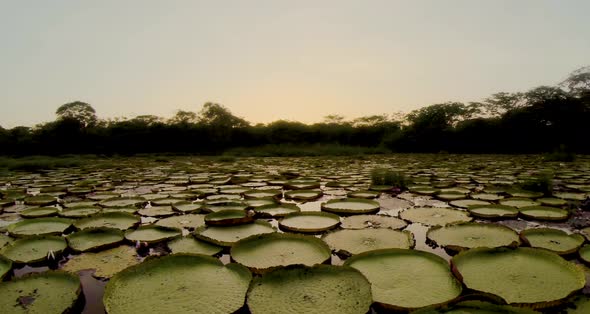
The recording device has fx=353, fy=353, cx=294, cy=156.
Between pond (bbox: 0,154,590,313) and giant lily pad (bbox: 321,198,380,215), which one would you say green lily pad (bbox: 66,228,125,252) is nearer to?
pond (bbox: 0,154,590,313)

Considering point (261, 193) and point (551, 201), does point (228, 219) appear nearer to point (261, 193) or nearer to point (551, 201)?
point (261, 193)

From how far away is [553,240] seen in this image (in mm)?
2568

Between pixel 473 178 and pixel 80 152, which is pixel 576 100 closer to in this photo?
pixel 473 178

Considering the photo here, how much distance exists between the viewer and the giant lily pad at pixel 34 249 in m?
2.37

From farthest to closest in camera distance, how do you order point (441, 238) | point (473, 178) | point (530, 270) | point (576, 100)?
1. point (576, 100)
2. point (473, 178)
3. point (441, 238)
4. point (530, 270)

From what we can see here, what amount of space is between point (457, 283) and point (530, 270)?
0.51m

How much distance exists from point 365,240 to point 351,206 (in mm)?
1276

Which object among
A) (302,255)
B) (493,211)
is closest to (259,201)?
(302,255)

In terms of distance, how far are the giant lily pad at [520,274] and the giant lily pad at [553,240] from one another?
345 millimetres

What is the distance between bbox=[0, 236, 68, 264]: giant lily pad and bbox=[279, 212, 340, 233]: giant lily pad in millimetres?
1724

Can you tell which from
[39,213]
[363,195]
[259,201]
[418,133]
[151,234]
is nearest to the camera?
[151,234]

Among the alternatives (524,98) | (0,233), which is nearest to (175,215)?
(0,233)

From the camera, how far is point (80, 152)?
69.2 feet

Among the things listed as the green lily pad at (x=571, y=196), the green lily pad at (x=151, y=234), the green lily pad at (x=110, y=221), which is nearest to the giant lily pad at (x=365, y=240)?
the green lily pad at (x=151, y=234)
